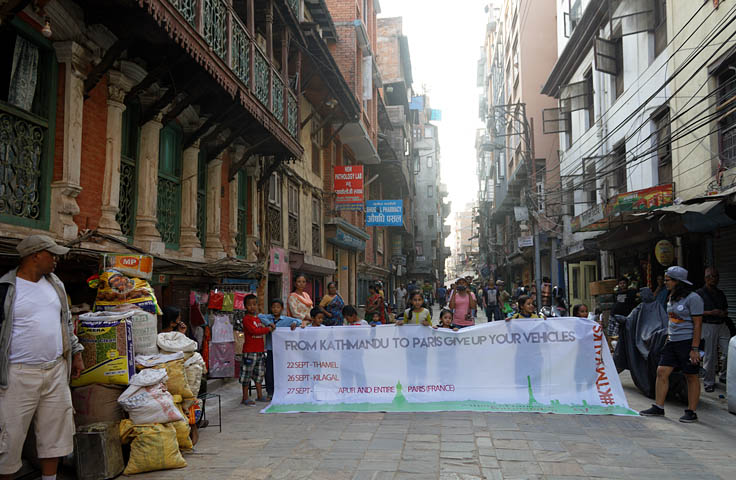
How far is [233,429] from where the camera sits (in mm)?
6836

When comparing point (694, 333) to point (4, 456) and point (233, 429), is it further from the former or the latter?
point (4, 456)

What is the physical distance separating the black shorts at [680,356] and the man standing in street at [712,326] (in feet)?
7.18

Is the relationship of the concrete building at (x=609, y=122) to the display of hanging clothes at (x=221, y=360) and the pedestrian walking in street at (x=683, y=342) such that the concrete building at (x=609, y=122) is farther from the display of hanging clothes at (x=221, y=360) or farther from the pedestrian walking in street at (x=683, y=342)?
the display of hanging clothes at (x=221, y=360)

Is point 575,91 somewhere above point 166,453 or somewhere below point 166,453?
above

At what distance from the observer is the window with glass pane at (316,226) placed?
63.5ft

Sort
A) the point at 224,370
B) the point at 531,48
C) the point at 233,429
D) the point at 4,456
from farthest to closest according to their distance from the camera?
the point at 531,48 → the point at 224,370 → the point at 233,429 → the point at 4,456

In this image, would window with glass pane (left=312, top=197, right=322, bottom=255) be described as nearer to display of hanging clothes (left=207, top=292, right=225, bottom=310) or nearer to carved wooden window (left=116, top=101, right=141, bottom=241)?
display of hanging clothes (left=207, top=292, right=225, bottom=310)

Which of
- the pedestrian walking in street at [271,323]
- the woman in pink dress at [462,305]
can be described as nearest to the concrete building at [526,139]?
the woman in pink dress at [462,305]

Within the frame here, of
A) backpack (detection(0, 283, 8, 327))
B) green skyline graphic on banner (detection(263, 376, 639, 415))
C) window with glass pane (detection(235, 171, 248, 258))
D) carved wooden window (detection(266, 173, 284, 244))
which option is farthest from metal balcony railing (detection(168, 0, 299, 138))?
green skyline graphic on banner (detection(263, 376, 639, 415))

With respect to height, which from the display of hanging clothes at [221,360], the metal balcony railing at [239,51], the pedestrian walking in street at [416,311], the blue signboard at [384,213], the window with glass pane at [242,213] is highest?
the metal balcony railing at [239,51]

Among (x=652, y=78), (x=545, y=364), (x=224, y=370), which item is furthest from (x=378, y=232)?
(x=545, y=364)

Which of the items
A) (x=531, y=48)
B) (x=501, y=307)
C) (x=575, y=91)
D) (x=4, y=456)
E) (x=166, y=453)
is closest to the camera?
(x=4, y=456)

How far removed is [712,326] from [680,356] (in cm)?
271

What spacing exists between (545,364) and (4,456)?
623 centimetres
